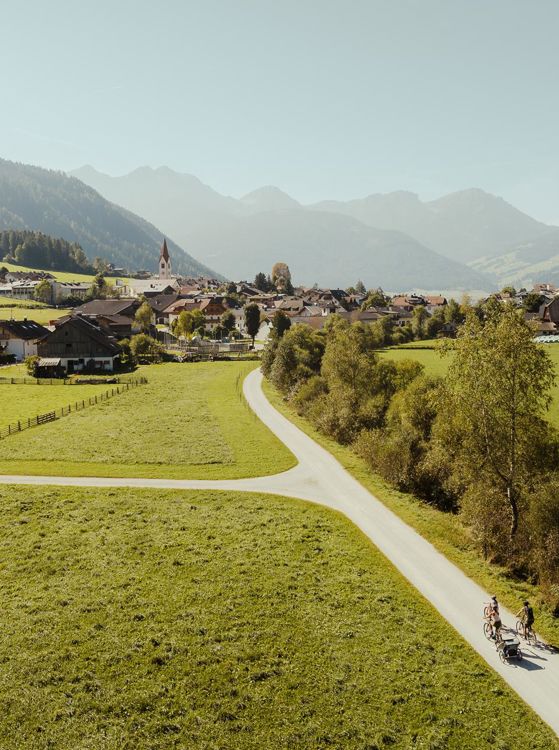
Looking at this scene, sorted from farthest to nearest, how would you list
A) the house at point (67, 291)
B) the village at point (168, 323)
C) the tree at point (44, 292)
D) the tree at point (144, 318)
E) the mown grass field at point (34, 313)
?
the house at point (67, 291), the tree at point (44, 292), the mown grass field at point (34, 313), the tree at point (144, 318), the village at point (168, 323)

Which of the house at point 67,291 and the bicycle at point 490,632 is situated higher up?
the house at point 67,291

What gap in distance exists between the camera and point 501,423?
27875 mm

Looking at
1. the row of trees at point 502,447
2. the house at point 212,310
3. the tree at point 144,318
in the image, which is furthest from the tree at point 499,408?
the house at point 212,310

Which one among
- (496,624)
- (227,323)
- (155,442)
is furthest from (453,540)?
(227,323)

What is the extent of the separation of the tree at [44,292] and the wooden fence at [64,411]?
110774mm

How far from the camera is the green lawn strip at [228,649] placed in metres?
16.6

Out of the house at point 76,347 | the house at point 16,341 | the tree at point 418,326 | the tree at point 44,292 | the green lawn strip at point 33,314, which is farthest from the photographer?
the tree at point 44,292

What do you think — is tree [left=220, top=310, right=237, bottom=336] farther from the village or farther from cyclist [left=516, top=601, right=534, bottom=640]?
cyclist [left=516, top=601, right=534, bottom=640]

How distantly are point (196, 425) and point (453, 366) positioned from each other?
103 ft

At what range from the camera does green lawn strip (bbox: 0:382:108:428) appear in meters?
57.6

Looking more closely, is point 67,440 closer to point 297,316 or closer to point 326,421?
point 326,421

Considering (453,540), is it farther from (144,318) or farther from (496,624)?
(144,318)

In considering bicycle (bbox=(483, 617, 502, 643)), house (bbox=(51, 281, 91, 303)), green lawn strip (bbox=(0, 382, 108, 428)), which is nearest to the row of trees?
bicycle (bbox=(483, 617, 502, 643))

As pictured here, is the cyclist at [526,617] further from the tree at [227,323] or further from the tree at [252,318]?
the tree at [227,323]
